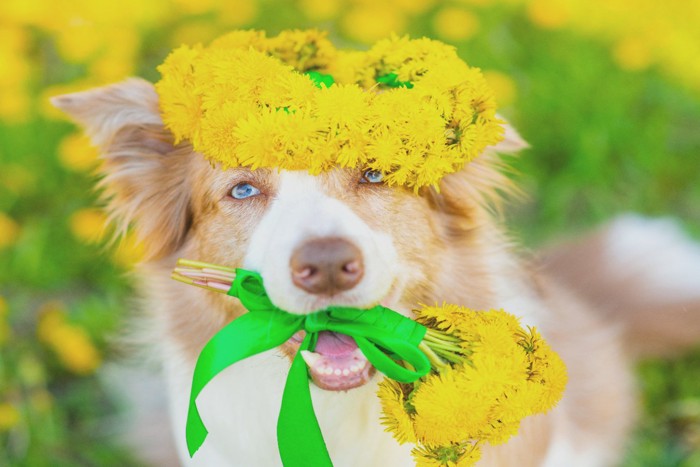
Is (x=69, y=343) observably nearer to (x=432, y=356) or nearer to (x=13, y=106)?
(x=13, y=106)

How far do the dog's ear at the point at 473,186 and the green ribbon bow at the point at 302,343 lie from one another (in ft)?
1.97

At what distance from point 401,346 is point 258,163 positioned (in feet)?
1.86

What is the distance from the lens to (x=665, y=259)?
3.71m

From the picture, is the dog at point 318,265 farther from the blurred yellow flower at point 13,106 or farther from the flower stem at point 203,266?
the blurred yellow flower at point 13,106

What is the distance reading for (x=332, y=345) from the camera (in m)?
2.12

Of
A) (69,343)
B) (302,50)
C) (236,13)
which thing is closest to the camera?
(302,50)

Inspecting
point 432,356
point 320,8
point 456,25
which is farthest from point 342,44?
point 432,356

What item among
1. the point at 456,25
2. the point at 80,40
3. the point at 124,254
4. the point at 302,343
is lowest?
the point at 124,254

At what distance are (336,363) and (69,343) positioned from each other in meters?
2.16

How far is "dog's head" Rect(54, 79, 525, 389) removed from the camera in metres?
1.97

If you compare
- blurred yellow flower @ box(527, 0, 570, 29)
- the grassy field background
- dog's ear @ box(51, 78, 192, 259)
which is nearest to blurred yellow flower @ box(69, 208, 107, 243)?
the grassy field background

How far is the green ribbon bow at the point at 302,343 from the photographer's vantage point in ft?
6.48

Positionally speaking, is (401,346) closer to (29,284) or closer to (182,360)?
(182,360)

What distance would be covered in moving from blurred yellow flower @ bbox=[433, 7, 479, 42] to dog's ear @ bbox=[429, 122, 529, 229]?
2.24 metres
